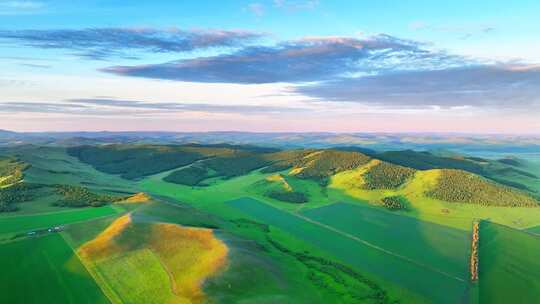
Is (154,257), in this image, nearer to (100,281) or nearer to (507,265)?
(100,281)

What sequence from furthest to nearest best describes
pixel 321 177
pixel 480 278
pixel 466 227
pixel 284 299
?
1. pixel 321 177
2. pixel 466 227
3. pixel 480 278
4. pixel 284 299

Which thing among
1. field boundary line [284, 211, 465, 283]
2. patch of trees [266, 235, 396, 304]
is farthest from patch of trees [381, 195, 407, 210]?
patch of trees [266, 235, 396, 304]

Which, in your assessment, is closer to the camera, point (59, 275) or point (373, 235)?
point (59, 275)

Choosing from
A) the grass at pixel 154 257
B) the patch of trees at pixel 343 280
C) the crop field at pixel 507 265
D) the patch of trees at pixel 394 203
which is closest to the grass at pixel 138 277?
the grass at pixel 154 257

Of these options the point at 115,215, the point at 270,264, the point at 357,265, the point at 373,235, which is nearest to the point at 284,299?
the point at 270,264

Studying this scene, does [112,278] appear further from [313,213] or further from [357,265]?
[313,213]

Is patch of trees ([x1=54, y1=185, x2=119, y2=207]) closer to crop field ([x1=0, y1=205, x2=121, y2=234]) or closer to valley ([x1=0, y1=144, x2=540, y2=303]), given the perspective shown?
valley ([x1=0, y1=144, x2=540, y2=303])

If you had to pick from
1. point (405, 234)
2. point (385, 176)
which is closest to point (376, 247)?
point (405, 234)
